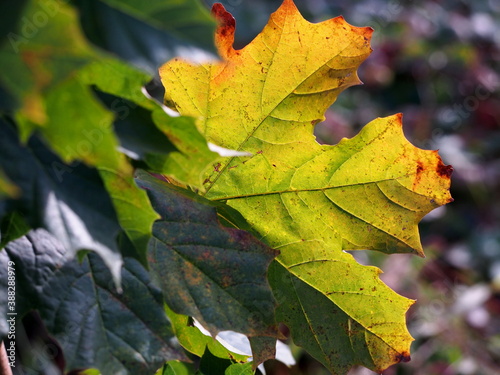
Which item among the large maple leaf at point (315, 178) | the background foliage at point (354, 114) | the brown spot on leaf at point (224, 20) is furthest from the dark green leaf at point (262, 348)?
the brown spot on leaf at point (224, 20)

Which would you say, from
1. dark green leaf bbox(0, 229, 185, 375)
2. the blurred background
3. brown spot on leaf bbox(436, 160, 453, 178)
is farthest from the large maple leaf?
the blurred background

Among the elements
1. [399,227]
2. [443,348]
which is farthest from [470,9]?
[399,227]

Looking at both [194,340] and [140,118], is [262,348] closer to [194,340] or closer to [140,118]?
[194,340]

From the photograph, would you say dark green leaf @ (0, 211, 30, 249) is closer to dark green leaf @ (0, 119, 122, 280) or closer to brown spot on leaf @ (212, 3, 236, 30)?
dark green leaf @ (0, 119, 122, 280)

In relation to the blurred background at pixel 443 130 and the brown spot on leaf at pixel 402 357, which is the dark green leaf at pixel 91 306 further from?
the blurred background at pixel 443 130

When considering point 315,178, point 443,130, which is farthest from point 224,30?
point 443,130

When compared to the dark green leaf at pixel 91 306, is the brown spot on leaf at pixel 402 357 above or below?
below

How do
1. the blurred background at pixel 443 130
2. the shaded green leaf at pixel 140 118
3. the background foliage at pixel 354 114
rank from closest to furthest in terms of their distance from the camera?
the background foliage at pixel 354 114 < the shaded green leaf at pixel 140 118 < the blurred background at pixel 443 130

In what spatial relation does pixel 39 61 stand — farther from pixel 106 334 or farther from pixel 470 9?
pixel 470 9
